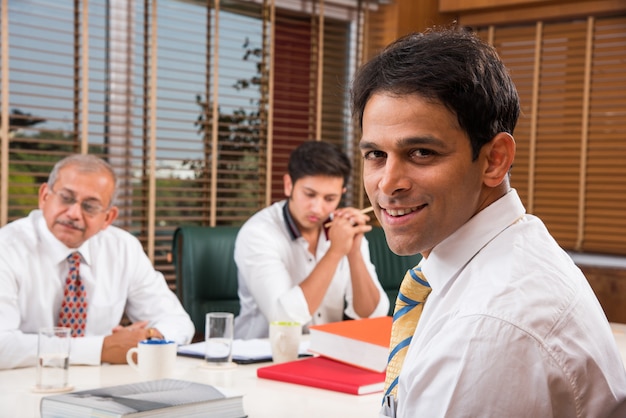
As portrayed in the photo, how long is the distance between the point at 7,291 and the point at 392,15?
10.2 ft

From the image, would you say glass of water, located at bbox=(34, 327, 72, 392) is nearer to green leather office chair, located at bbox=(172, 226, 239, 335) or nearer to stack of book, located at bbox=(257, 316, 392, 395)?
stack of book, located at bbox=(257, 316, 392, 395)

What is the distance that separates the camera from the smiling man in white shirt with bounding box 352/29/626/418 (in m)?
0.93

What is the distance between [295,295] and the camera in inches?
114

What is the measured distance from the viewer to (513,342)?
36.4 inches

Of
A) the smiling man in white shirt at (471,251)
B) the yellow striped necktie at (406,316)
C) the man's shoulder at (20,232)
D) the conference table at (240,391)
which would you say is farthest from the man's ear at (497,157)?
the man's shoulder at (20,232)

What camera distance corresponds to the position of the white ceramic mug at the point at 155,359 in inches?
75.0

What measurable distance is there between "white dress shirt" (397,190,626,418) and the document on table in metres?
1.11

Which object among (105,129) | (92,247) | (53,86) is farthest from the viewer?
(105,129)

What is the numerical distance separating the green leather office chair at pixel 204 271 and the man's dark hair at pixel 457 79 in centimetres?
190

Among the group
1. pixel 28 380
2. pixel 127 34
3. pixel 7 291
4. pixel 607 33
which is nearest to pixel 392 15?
pixel 607 33

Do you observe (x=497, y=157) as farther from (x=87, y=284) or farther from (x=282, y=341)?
(x=87, y=284)

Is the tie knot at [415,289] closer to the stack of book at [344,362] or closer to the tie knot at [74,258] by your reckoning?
the stack of book at [344,362]

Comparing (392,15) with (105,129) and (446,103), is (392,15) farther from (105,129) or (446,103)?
(446,103)

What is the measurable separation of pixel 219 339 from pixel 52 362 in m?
0.43
